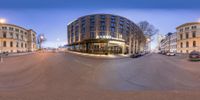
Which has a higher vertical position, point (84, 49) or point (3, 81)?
point (84, 49)

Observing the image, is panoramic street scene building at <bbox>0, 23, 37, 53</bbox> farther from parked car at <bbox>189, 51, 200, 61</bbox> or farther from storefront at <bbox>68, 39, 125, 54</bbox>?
parked car at <bbox>189, 51, 200, 61</bbox>

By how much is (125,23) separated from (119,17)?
239 millimetres

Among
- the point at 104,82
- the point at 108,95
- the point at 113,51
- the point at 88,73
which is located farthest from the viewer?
the point at 88,73

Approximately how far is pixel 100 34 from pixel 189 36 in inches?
128

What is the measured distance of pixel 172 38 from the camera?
4.62 m

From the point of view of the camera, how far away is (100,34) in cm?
328

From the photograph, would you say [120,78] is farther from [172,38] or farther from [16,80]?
[16,80]

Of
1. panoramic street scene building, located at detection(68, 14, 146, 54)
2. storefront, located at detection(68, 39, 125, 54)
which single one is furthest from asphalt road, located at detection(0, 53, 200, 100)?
panoramic street scene building, located at detection(68, 14, 146, 54)

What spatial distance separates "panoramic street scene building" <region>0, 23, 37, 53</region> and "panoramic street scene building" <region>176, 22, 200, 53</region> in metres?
4.90

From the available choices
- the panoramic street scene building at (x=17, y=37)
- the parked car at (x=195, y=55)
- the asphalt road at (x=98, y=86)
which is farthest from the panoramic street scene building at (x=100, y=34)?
the parked car at (x=195, y=55)

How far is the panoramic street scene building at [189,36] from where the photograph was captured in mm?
4219

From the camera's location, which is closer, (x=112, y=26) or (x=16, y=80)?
(x=112, y=26)

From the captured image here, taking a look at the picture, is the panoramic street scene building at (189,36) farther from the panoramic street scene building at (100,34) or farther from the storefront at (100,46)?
the storefront at (100,46)

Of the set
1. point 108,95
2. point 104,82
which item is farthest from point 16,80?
point 108,95
